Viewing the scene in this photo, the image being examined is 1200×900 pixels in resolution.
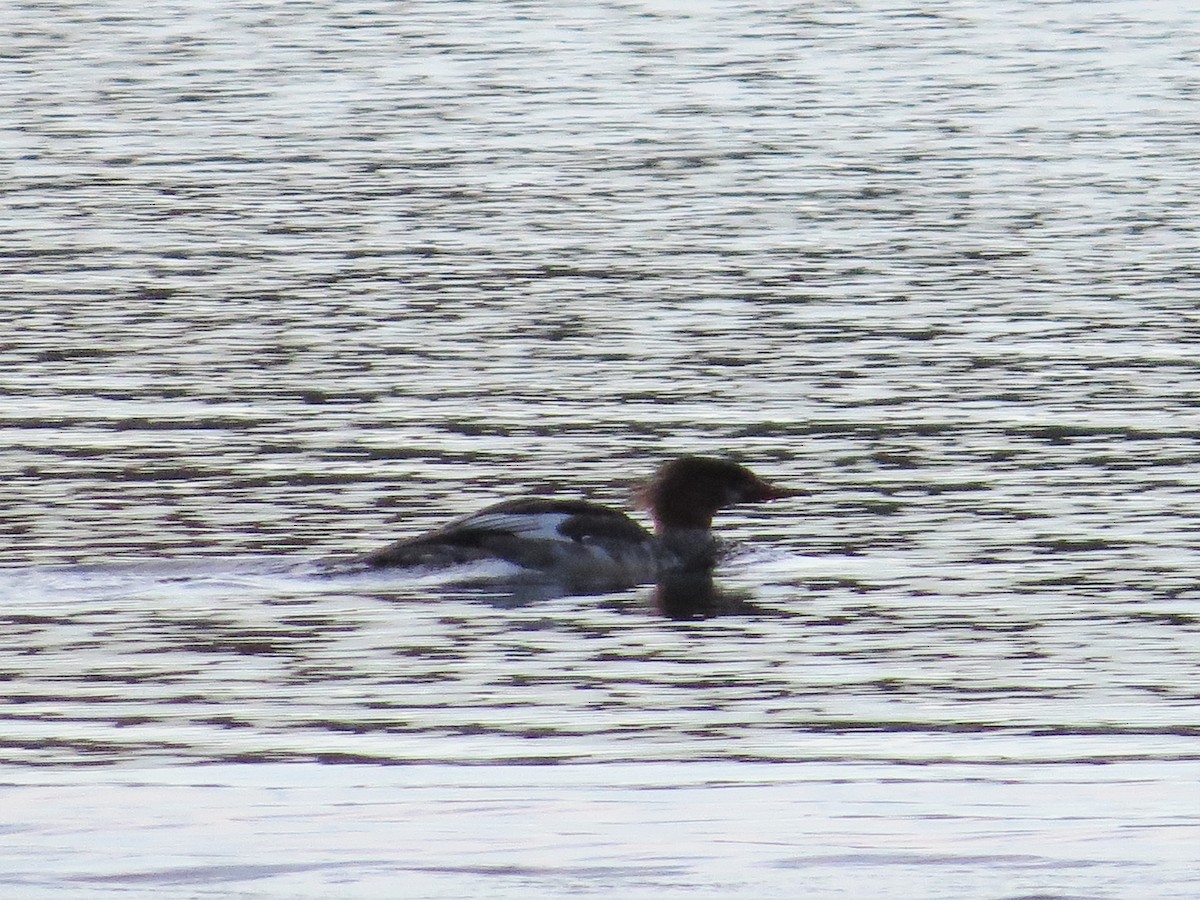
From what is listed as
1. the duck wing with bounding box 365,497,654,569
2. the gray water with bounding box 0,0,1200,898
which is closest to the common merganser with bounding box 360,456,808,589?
the duck wing with bounding box 365,497,654,569

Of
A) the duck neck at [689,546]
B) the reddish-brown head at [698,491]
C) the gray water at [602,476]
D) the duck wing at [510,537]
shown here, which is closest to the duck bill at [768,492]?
the reddish-brown head at [698,491]

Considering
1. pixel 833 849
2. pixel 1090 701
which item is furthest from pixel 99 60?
pixel 833 849

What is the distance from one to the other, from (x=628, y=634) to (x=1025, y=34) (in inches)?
1230

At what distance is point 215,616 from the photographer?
11773mm

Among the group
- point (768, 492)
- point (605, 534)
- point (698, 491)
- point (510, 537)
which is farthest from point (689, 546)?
point (510, 537)

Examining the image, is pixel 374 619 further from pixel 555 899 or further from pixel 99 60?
pixel 99 60

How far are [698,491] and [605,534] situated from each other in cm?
95

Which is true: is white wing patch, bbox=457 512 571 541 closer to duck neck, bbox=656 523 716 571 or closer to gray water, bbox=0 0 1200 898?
gray water, bbox=0 0 1200 898

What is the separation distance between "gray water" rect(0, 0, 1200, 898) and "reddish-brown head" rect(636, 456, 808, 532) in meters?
0.28

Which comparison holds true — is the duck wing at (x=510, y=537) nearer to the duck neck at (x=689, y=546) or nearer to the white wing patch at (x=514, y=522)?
the white wing patch at (x=514, y=522)

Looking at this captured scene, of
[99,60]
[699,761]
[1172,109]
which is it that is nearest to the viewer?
[699,761]

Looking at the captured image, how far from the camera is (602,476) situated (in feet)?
49.8

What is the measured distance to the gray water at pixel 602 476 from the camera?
24.0 feet

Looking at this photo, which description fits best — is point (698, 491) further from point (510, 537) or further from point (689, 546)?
point (510, 537)
